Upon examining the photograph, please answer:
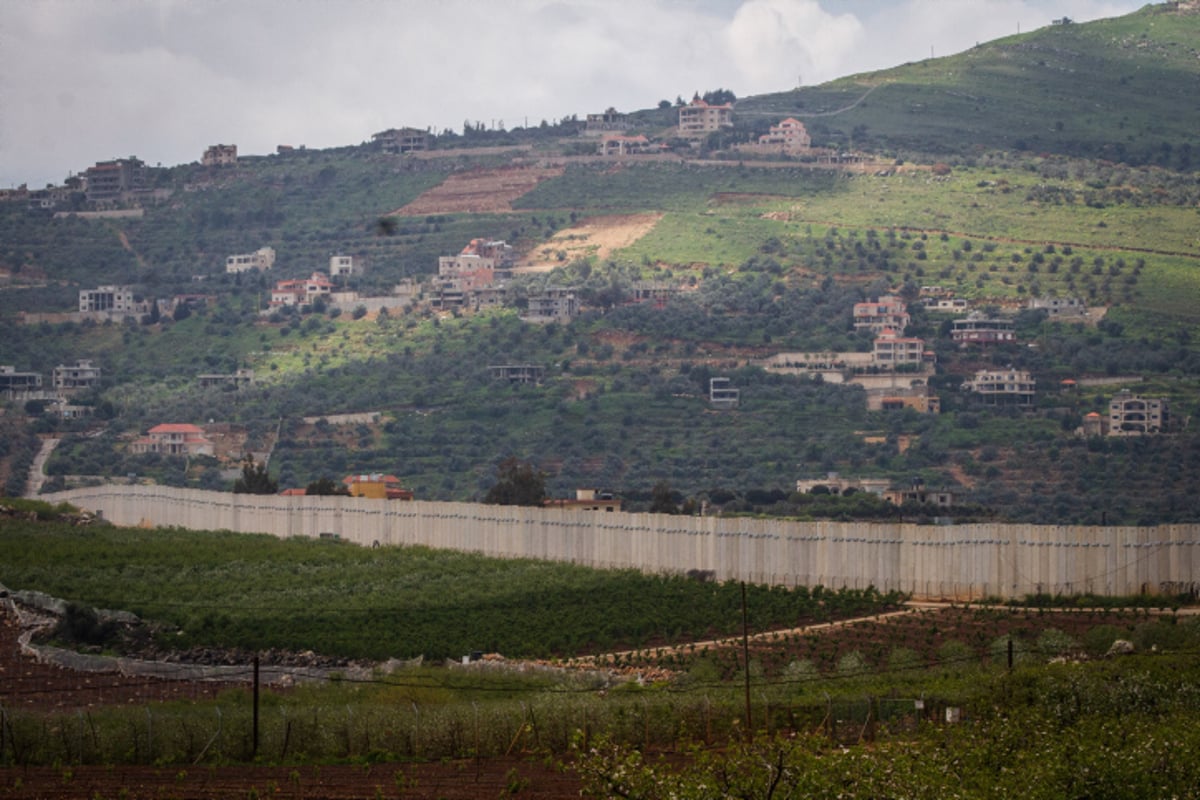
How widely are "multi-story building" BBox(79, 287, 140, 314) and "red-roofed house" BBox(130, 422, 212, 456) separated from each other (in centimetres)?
3790

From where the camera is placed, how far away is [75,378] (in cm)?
13800

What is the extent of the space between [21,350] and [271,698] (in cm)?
11965

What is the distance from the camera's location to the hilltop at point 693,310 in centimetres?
10769

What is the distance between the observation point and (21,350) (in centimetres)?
14638

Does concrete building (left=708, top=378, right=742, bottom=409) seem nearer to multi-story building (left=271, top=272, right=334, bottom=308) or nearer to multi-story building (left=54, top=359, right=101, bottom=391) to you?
multi-story building (left=54, top=359, right=101, bottom=391)

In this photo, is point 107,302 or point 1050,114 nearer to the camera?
point 107,302

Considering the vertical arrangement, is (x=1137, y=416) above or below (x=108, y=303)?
below

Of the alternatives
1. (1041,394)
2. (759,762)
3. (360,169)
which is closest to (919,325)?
(1041,394)

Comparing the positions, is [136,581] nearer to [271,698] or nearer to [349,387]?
[271,698]

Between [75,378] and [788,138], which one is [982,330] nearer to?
[788,138]

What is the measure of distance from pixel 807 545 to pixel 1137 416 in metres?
62.3

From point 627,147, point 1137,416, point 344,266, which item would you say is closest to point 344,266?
point 344,266

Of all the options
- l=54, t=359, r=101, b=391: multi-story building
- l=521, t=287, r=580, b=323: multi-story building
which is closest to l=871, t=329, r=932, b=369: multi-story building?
l=521, t=287, r=580, b=323: multi-story building

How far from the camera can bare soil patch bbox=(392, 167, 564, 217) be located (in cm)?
18025
